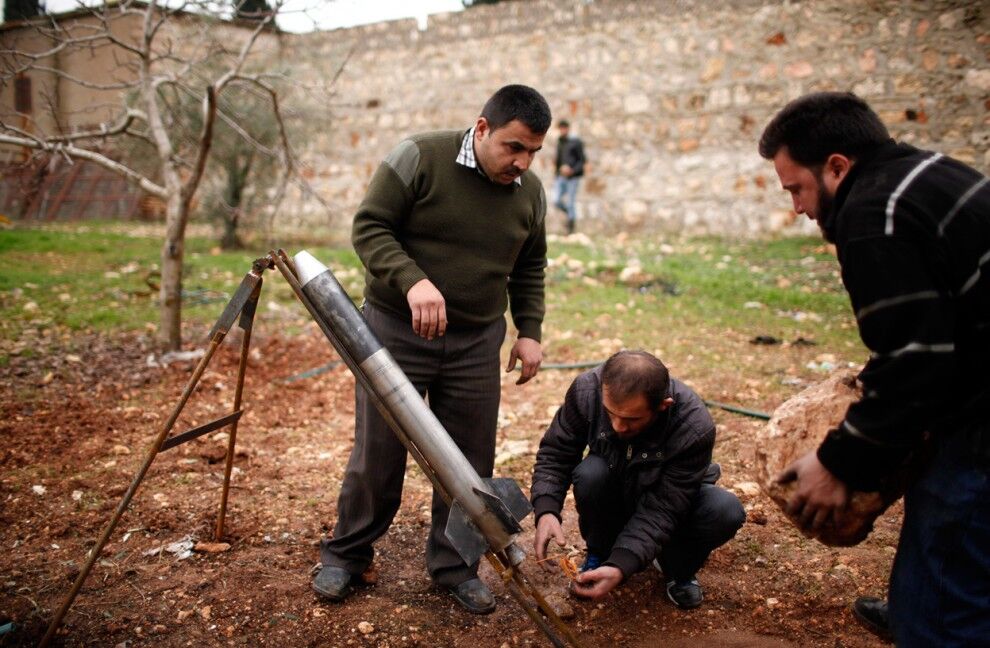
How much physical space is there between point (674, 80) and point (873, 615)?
998cm

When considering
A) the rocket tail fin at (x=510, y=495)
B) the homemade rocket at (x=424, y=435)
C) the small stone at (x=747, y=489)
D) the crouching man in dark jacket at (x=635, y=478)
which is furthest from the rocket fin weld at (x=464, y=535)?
the small stone at (x=747, y=489)

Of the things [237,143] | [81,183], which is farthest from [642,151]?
[81,183]

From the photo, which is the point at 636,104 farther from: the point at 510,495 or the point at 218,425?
the point at 510,495

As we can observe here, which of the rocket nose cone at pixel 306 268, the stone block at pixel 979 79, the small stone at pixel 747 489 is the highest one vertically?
the stone block at pixel 979 79

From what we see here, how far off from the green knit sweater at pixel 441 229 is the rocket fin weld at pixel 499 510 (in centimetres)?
74

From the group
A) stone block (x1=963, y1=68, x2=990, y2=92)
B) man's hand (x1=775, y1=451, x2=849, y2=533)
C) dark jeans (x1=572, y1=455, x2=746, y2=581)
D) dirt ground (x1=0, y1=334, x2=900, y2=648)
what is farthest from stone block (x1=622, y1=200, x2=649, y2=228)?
man's hand (x1=775, y1=451, x2=849, y2=533)

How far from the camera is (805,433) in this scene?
2152 millimetres

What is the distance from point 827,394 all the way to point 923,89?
9.30 metres

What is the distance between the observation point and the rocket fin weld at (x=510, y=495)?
7.92 feet

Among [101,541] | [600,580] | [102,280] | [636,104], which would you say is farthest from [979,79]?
[102,280]

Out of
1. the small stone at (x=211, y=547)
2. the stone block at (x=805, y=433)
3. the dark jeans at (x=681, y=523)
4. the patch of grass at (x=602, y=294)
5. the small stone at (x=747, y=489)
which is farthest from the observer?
the patch of grass at (x=602, y=294)

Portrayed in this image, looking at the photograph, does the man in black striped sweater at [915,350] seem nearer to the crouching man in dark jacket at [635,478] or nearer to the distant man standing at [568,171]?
the crouching man in dark jacket at [635,478]

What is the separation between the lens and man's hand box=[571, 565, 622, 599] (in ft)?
8.02

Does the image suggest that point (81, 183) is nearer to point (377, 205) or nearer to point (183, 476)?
point (183, 476)
